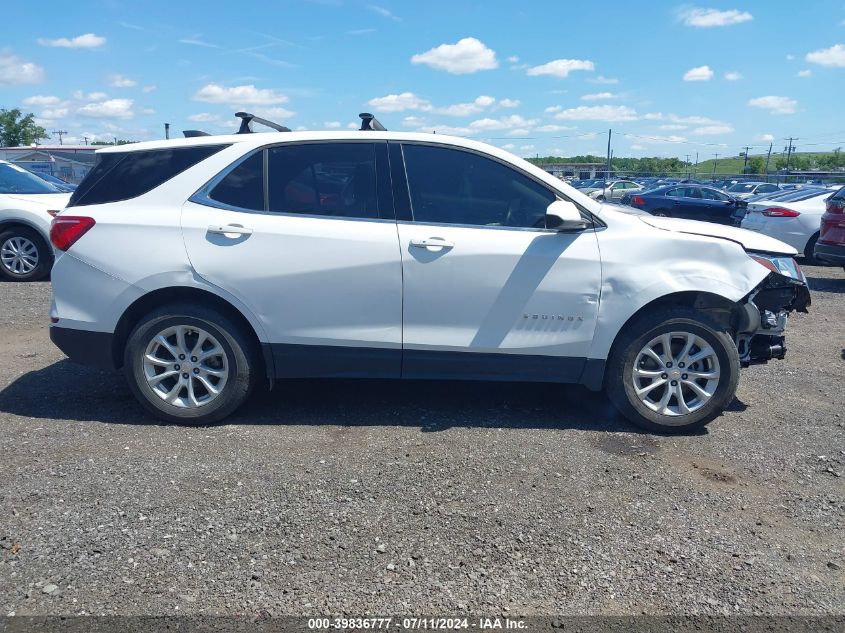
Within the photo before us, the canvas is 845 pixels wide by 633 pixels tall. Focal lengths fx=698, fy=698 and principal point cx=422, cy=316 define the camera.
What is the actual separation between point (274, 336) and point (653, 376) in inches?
98.1

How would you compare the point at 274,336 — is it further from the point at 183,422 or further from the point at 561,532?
the point at 561,532

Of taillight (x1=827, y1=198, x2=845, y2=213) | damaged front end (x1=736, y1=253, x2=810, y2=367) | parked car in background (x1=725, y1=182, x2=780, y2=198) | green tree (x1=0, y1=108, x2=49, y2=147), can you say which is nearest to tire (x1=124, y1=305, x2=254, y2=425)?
damaged front end (x1=736, y1=253, x2=810, y2=367)

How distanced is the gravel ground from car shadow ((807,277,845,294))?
6042 mm

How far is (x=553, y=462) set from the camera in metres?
4.13

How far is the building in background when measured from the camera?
26.9 meters

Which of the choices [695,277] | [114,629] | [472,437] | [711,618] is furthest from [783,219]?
[114,629]

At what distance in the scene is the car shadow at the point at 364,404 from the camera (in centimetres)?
473

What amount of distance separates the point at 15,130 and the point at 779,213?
63858mm

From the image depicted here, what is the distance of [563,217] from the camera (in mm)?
4301

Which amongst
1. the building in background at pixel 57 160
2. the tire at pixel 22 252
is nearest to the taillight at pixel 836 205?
the tire at pixel 22 252

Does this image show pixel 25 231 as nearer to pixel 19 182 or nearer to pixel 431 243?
pixel 19 182

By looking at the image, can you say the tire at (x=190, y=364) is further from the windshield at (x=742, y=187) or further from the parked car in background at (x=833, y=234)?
the windshield at (x=742, y=187)

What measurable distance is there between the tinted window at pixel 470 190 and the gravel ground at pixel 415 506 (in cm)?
138

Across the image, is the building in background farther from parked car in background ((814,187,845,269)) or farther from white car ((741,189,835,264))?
parked car in background ((814,187,845,269))
